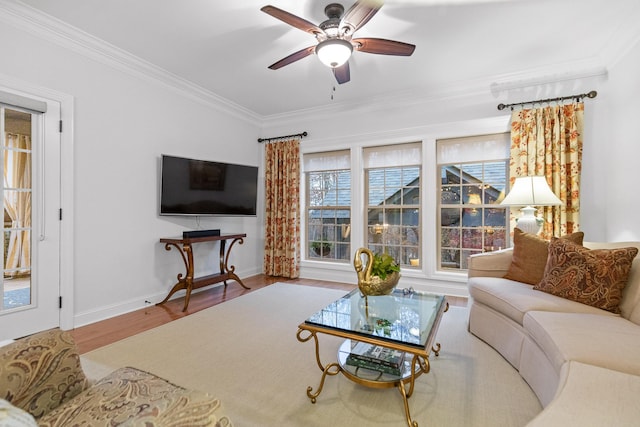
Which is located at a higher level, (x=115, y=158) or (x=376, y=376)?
(x=115, y=158)

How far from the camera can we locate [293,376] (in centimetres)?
200

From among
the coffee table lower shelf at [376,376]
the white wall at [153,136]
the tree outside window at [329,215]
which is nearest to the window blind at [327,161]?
the tree outside window at [329,215]

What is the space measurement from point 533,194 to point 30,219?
4589mm

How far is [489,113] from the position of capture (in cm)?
377

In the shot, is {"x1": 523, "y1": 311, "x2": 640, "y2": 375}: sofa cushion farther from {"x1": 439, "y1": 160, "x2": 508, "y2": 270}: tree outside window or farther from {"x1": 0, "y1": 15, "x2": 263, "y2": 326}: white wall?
{"x1": 0, "y1": 15, "x2": 263, "y2": 326}: white wall

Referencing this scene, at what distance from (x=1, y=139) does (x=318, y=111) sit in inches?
141

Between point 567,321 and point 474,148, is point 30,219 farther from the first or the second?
point 474,148

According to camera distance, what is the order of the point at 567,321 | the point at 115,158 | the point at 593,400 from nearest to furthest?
the point at 593,400, the point at 567,321, the point at 115,158

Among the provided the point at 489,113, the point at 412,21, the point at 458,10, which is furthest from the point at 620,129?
the point at 412,21

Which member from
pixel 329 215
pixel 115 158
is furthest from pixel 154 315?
pixel 329 215

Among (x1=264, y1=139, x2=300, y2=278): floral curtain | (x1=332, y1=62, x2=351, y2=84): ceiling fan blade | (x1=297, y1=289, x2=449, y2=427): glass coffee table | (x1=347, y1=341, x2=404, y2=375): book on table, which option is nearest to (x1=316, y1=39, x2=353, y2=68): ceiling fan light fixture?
(x1=332, y1=62, x2=351, y2=84): ceiling fan blade

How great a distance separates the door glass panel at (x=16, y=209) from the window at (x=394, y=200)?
379 centimetres

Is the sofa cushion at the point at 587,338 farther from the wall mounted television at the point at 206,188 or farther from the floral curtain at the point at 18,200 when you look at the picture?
the floral curtain at the point at 18,200

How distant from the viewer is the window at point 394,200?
14.2 feet
